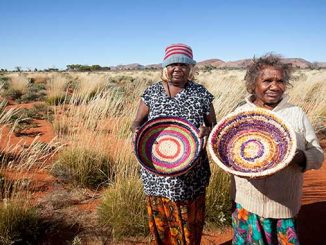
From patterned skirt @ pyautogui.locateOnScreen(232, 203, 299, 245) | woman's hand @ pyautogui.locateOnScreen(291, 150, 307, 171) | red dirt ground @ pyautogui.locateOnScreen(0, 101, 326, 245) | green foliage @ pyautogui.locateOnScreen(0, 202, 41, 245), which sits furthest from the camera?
red dirt ground @ pyautogui.locateOnScreen(0, 101, 326, 245)

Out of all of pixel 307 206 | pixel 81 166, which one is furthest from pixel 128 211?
pixel 307 206

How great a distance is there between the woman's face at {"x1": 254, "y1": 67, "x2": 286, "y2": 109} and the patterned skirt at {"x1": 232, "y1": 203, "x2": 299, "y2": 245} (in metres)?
0.67

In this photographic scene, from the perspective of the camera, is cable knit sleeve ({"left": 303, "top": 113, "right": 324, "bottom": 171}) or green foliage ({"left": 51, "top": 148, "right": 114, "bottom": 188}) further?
green foliage ({"left": 51, "top": 148, "right": 114, "bottom": 188})

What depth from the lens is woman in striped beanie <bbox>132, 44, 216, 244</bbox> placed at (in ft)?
7.06

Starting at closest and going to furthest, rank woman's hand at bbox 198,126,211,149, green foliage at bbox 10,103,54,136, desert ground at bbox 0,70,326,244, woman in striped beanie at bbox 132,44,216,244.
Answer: woman's hand at bbox 198,126,211,149
woman in striped beanie at bbox 132,44,216,244
desert ground at bbox 0,70,326,244
green foliage at bbox 10,103,54,136

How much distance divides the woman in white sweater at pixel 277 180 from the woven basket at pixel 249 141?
81 mm

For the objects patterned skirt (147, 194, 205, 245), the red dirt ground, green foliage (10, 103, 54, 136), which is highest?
patterned skirt (147, 194, 205, 245)

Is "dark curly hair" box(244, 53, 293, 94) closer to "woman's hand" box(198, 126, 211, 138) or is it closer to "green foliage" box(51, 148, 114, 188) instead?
"woman's hand" box(198, 126, 211, 138)

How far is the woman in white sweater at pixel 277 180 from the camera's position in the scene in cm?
174

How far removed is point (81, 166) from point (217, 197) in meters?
1.98

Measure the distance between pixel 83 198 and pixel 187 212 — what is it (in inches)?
87.4

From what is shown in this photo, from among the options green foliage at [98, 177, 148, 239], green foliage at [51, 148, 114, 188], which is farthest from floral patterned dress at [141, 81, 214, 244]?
green foliage at [51, 148, 114, 188]

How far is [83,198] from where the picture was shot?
4.06 metres

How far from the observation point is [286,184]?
1.78 metres
